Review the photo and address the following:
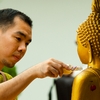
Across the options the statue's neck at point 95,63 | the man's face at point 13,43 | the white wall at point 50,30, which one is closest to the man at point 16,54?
the man's face at point 13,43

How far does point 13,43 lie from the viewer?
0.96 meters

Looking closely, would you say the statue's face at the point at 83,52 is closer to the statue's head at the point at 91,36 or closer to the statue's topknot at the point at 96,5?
the statue's head at the point at 91,36

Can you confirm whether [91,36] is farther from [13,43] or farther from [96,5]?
[13,43]

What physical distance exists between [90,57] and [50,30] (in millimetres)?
1296

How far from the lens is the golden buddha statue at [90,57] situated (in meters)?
0.83

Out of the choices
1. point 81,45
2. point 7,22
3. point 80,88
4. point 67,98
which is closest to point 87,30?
point 81,45

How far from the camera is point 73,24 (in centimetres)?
213

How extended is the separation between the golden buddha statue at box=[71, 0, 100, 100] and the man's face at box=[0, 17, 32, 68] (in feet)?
0.61

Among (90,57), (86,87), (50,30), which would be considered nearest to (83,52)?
(90,57)

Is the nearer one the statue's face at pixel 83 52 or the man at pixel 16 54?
Result: the man at pixel 16 54

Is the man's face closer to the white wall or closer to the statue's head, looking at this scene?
the statue's head

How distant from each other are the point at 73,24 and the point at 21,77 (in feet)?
4.47

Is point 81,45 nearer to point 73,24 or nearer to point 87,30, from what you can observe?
point 87,30

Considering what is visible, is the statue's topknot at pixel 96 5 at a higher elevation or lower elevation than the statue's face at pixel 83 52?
higher
